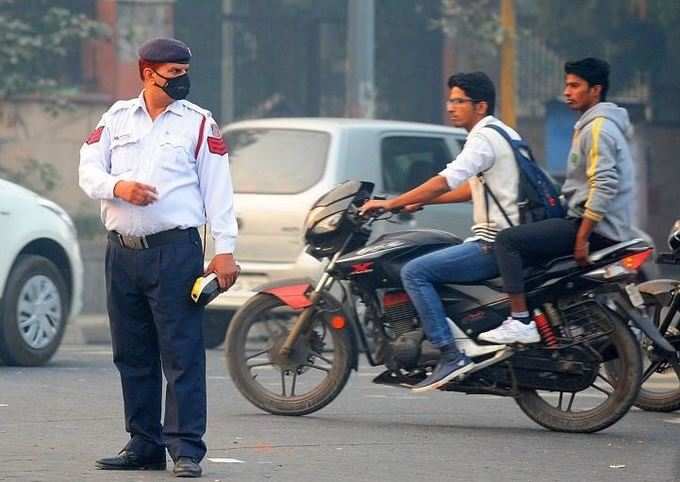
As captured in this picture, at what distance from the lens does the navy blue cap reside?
23.6ft

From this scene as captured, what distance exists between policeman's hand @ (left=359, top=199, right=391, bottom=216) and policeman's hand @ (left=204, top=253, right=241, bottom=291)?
1799 mm

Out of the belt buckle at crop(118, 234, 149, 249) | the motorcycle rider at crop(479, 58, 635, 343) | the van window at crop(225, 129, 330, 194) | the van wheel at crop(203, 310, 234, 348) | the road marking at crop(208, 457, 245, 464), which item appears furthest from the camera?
the van wheel at crop(203, 310, 234, 348)

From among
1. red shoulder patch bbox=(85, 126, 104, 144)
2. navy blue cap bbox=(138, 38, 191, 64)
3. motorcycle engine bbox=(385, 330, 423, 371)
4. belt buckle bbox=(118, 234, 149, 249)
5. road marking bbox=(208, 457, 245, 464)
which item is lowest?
road marking bbox=(208, 457, 245, 464)

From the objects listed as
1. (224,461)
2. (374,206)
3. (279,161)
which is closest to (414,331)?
(374,206)

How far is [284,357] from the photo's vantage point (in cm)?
935

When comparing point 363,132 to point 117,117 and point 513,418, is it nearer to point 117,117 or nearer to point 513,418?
point 513,418

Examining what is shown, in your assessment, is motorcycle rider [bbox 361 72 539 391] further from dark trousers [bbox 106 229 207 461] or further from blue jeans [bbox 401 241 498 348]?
dark trousers [bbox 106 229 207 461]

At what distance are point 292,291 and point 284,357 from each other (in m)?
0.32

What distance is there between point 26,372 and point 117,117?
13.9 feet

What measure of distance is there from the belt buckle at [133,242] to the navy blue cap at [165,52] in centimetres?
67

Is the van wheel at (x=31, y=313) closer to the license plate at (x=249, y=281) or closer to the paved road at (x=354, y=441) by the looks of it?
the paved road at (x=354, y=441)

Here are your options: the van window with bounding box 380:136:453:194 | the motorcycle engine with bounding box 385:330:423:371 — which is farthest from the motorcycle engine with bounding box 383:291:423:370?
the van window with bounding box 380:136:453:194

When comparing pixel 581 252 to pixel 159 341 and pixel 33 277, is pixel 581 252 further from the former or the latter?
pixel 33 277

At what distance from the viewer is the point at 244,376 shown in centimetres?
948
